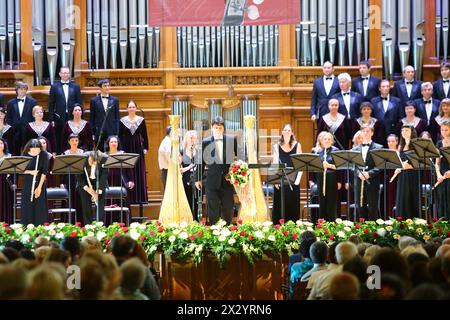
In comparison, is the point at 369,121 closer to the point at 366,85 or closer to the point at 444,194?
the point at 366,85

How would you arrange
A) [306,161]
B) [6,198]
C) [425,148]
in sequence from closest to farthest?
[425,148] < [306,161] < [6,198]

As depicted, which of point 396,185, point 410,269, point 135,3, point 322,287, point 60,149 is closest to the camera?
point 410,269

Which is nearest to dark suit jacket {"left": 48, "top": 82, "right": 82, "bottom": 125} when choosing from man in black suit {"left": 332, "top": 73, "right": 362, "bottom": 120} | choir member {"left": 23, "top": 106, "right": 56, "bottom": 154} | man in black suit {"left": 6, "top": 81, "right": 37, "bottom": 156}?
man in black suit {"left": 6, "top": 81, "right": 37, "bottom": 156}

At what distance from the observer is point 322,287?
507cm

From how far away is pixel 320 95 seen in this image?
466 inches

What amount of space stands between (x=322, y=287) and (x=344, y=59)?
790cm

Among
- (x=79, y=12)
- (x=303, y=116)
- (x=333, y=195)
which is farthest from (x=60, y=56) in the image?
(x=333, y=195)

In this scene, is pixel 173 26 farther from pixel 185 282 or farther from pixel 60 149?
pixel 185 282

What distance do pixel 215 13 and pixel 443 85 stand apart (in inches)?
122

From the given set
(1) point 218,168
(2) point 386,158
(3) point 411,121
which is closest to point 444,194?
(2) point 386,158

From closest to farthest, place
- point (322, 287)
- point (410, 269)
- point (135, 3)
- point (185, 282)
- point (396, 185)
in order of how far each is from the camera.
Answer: point (410, 269), point (322, 287), point (185, 282), point (396, 185), point (135, 3)

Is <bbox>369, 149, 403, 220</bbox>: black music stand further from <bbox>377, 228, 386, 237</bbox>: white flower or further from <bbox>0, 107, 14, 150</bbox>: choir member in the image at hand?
<bbox>0, 107, 14, 150</bbox>: choir member

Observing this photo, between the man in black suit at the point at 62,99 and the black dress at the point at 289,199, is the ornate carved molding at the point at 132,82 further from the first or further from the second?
the black dress at the point at 289,199

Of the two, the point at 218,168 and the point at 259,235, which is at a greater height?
the point at 218,168
